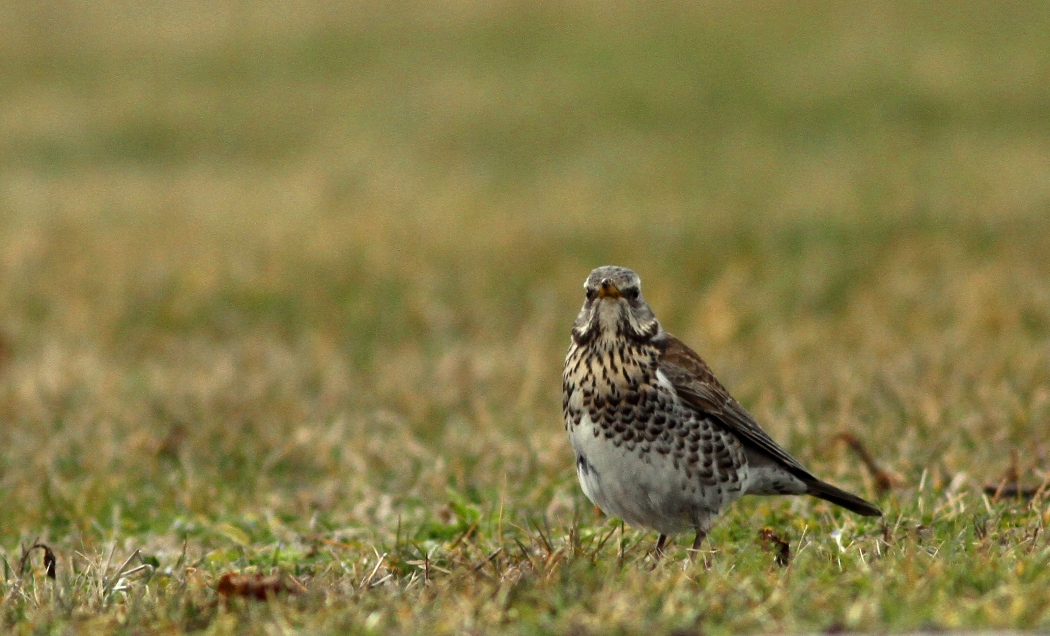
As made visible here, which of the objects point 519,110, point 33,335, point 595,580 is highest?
point 519,110

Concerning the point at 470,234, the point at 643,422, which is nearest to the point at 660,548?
the point at 643,422

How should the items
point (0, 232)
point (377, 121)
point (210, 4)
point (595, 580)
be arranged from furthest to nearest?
point (210, 4), point (377, 121), point (0, 232), point (595, 580)

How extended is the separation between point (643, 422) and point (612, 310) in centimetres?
37

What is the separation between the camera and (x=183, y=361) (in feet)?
30.0

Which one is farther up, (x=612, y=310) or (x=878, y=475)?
(x=612, y=310)

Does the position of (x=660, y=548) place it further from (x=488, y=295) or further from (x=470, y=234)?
(x=470, y=234)

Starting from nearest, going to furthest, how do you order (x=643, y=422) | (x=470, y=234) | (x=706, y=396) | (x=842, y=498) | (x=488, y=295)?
1. (x=643, y=422)
2. (x=706, y=396)
3. (x=842, y=498)
4. (x=488, y=295)
5. (x=470, y=234)

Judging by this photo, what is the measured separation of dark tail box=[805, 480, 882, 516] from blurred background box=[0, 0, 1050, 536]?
85 cm

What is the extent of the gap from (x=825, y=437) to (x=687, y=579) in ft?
9.96

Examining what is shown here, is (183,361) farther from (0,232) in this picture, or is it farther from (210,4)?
(210,4)

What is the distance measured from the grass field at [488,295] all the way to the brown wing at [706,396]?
13.3 inches

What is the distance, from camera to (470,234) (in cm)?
1191

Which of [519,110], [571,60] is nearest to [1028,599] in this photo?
[519,110]

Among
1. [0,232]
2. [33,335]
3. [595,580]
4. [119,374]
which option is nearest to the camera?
[595,580]
